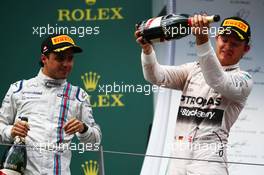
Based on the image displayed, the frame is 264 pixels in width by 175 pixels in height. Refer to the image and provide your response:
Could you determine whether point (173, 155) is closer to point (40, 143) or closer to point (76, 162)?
point (40, 143)

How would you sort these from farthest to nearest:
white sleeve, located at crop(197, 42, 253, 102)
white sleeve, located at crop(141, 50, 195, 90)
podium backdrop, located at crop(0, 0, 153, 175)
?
1. podium backdrop, located at crop(0, 0, 153, 175)
2. white sleeve, located at crop(141, 50, 195, 90)
3. white sleeve, located at crop(197, 42, 253, 102)

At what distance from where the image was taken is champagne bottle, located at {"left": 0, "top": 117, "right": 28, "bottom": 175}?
279 cm

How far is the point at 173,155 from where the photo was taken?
2.64m

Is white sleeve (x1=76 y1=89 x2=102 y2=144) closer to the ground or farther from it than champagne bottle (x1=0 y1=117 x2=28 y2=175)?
farther from it

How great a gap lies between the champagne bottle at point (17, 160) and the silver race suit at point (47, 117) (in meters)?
0.02

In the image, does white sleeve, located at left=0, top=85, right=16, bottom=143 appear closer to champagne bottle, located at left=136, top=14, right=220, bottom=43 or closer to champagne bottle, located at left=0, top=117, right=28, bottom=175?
champagne bottle, located at left=0, top=117, right=28, bottom=175

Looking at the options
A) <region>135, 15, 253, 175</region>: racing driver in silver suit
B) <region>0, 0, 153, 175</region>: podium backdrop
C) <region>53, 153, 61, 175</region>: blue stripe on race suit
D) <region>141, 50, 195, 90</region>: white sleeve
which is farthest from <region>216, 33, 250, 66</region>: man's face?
<region>0, 0, 153, 175</region>: podium backdrop

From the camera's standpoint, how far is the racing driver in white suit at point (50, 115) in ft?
9.27

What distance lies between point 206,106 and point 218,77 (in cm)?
13

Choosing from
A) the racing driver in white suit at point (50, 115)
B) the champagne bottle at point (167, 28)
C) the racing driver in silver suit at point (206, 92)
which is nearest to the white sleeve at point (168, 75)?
the racing driver in silver suit at point (206, 92)

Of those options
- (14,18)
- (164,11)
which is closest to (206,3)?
(164,11)

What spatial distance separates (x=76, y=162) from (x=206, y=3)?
3.69ft

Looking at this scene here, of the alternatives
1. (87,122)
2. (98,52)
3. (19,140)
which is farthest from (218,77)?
(98,52)

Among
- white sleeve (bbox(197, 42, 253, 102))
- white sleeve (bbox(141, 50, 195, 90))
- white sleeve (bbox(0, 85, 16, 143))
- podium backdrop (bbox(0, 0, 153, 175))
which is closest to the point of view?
white sleeve (bbox(197, 42, 253, 102))
